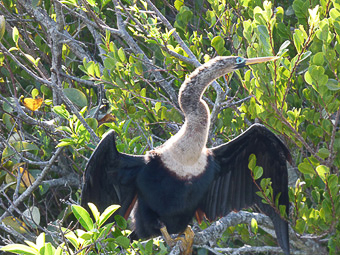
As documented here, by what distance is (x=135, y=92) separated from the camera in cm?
373

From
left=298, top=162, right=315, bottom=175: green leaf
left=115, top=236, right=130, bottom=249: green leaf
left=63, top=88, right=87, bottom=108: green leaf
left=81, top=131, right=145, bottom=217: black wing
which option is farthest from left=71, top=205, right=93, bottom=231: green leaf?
left=63, top=88, right=87, bottom=108: green leaf

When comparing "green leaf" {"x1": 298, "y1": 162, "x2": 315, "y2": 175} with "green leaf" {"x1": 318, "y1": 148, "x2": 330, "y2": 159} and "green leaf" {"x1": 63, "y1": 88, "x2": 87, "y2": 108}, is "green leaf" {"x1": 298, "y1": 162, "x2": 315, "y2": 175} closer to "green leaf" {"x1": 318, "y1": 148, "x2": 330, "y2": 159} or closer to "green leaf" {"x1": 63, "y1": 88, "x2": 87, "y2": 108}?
"green leaf" {"x1": 318, "y1": 148, "x2": 330, "y2": 159}

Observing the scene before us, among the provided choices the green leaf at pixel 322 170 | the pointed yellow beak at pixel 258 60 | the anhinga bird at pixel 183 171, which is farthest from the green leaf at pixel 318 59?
the green leaf at pixel 322 170

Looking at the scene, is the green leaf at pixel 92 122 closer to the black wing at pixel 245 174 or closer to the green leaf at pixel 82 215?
the black wing at pixel 245 174

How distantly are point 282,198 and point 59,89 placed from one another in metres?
1.44

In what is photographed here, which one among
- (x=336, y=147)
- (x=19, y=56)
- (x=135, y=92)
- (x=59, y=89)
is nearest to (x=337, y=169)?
(x=336, y=147)

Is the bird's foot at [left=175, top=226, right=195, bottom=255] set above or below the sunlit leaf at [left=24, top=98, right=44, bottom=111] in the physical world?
below

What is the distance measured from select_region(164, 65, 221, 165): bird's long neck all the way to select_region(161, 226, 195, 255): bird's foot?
0.41m

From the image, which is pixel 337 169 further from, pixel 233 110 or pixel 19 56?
pixel 19 56

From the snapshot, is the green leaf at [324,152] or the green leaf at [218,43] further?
the green leaf at [218,43]

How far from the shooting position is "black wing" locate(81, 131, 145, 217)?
3.29m

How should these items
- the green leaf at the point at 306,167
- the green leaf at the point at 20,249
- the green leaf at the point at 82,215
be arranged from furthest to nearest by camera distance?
the green leaf at the point at 306,167 → the green leaf at the point at 82,215 → the green leaf at the point at 20,249

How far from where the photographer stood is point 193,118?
346 cm

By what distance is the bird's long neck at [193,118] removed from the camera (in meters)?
3.46
